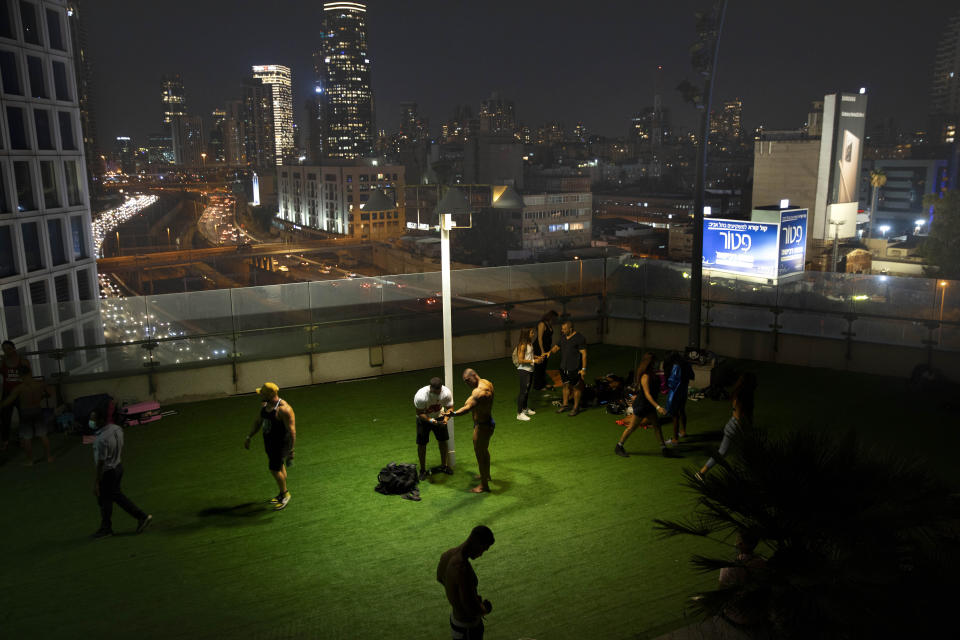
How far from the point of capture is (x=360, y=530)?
28.4ft

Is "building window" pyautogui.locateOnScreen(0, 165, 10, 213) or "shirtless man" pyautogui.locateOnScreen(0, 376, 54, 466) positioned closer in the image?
"shirtless man" pyautogui.locateOnScreen(0, 376, 54, 466)

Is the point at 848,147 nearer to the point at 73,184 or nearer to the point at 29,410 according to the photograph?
the point at 73,184

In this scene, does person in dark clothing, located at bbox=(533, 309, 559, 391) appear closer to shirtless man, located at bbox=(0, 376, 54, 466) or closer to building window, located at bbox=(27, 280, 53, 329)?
shirtless man, located at bbox=(0, 376, 54, 466)

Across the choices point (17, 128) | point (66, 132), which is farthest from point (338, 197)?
point (17, 128)

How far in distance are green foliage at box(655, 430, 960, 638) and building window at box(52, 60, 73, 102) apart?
66.5 feet

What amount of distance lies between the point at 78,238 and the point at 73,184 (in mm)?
1484

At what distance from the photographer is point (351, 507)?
366 inches

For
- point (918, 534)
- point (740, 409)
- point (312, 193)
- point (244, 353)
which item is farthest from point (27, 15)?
point (312, 193)

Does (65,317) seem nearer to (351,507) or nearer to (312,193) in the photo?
(351,507)

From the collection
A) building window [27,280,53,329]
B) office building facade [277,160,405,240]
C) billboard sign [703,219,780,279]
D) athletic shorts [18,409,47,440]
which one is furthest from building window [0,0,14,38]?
office building facade [277,160,405,240]

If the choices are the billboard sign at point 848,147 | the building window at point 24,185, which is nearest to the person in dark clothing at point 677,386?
the building window at point 24,185

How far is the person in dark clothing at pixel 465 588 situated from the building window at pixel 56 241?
663 inches

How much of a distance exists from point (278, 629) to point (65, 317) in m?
10.8

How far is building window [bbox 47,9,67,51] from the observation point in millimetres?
18438
